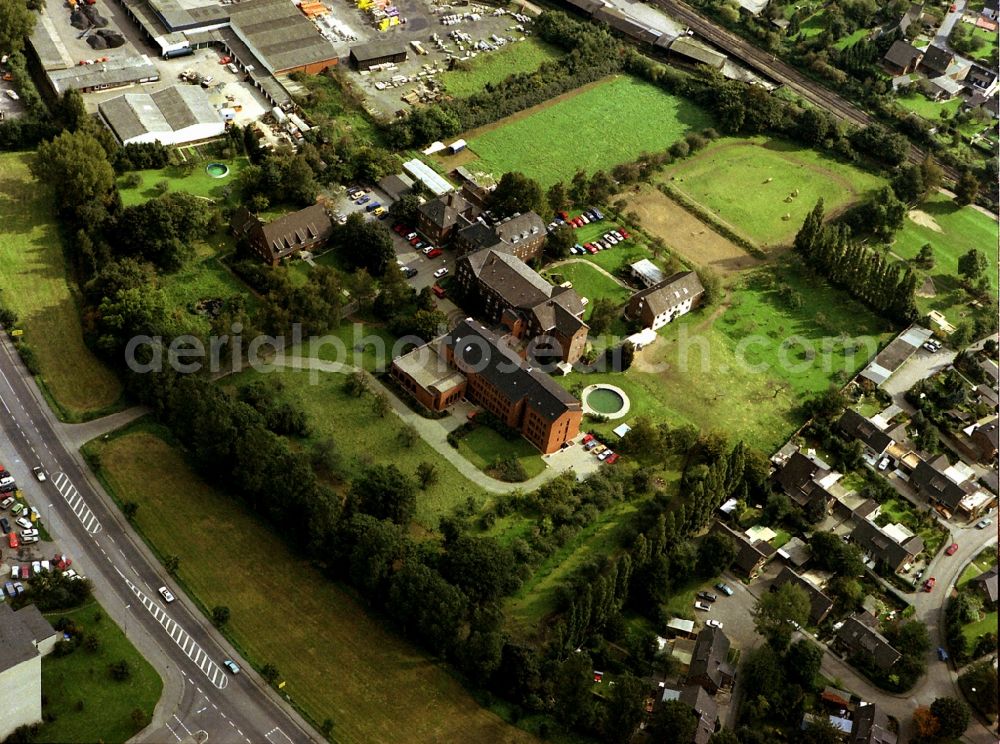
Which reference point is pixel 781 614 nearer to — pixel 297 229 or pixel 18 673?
pixel 18 673

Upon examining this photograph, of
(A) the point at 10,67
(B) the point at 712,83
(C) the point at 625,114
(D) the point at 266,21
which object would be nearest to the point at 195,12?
(D) the point at 266,21

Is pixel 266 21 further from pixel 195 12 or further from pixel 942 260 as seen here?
pixel 942 260

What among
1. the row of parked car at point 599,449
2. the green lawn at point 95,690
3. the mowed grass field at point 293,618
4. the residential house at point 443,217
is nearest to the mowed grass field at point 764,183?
the residential house at point 443,217

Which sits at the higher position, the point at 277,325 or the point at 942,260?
the point at 942,260

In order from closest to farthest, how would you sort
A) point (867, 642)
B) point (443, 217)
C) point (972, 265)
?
point (867, 642), point (443, 217), point (972, 265)

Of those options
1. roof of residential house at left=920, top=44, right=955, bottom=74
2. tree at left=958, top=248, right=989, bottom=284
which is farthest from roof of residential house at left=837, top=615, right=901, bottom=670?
roof of residential house at left=920, top=44, right=955, bottom=74

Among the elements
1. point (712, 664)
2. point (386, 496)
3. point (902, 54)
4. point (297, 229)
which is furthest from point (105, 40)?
point (902, 54)

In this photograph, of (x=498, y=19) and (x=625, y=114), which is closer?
(x=625, y=114)

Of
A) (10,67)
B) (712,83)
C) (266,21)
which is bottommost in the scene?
(10,67)
